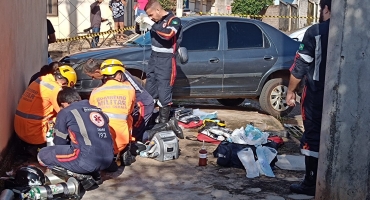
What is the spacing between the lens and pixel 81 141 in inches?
225

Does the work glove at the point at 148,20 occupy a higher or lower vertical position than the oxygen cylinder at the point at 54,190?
higher

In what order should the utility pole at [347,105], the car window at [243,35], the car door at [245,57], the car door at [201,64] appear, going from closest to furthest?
the utility pole at [347,105] < the car door at [201,64] < the car door at [245,57] < the car window at [243,35]

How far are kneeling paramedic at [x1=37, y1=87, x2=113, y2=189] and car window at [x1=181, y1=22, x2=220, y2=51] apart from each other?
13.1 ft

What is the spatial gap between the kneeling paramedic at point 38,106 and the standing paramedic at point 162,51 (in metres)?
1.80

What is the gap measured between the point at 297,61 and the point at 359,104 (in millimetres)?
1155

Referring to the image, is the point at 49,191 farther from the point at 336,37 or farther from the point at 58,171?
the point at 336,37

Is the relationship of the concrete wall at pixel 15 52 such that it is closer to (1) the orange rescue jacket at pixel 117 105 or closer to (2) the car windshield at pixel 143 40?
(1) the orange rescue jacket at pixel 117 105

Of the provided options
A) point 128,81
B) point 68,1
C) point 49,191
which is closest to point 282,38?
point 128,81

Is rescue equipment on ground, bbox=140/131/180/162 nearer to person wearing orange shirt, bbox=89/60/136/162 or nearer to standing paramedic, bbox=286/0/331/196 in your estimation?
person wearing orange shirt, bbox=89/60/136/162

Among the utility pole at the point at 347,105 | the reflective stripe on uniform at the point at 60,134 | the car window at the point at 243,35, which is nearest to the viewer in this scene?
the utility pole at the point at 347,105

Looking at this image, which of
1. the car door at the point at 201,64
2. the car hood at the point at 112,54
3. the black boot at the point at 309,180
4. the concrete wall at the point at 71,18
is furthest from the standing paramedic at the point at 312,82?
the concrete wall at the point at 71,18

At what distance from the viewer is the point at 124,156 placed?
6.73 metres

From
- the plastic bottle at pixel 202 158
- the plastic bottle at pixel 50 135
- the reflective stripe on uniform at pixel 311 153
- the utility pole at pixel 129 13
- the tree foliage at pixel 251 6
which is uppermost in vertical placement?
the tree foliage at pixel 251 6

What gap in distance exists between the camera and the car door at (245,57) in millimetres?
9922
